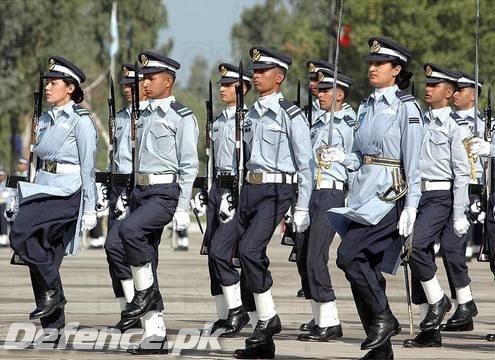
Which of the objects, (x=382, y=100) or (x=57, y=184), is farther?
(x=57, y=184)

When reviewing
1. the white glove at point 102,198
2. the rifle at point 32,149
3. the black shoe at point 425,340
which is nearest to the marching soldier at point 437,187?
the black shoe at point 425,340

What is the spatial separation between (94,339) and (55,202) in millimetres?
1198

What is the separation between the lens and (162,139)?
13.3 metres

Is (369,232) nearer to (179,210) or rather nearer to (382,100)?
(382,100)

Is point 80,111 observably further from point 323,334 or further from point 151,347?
point 323,334

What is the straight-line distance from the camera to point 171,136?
13.3m

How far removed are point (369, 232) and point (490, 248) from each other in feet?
12.1

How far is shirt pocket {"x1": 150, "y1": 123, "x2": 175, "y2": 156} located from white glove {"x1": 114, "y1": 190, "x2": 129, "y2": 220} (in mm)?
897

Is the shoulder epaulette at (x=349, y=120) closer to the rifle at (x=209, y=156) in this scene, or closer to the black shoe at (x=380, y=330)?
the rifle at (x=209, y=156)

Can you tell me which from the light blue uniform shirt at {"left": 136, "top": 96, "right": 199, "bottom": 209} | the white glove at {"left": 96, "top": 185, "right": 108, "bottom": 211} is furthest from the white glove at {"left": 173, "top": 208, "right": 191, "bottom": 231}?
the white glove at {"left": 96, "top": 185, "right": 108, "bottom": 211}

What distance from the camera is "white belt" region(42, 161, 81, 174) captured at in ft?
44.6

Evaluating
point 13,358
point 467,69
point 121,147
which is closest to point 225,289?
point 121,147

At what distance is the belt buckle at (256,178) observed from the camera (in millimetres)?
13062

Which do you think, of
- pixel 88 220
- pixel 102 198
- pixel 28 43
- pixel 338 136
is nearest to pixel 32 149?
pixel 88 220
